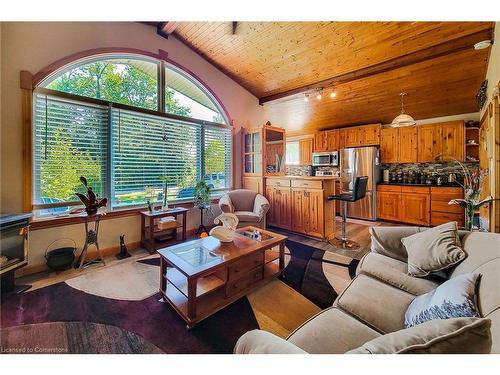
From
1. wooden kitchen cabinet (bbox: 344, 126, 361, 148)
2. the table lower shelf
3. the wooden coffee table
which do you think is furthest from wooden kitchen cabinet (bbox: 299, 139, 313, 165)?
the table lower shelf

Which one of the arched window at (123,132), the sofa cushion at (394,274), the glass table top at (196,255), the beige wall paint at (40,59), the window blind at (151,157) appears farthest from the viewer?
the window blind at (151,157)

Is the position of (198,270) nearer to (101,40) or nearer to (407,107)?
(101,40)

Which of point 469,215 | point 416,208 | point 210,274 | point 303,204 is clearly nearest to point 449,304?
point 469,215

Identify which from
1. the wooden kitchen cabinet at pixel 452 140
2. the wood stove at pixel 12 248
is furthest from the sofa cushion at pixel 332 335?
the wooden kitchen cabinet at pixel 452 140

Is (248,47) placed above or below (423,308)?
above

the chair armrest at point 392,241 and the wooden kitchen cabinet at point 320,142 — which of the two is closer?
the chair armrest at point 392,241

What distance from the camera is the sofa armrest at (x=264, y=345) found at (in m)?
0.76

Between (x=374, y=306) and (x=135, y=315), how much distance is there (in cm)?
176

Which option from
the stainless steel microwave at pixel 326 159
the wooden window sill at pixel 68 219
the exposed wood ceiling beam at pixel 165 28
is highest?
the exposed wood ceiling beam at pixel 165 28

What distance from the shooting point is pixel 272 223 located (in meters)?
4.28

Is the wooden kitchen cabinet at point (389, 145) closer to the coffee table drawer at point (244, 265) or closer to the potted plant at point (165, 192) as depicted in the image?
the coffee table drawer at point (244, 265)

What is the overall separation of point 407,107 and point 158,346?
18.6ft

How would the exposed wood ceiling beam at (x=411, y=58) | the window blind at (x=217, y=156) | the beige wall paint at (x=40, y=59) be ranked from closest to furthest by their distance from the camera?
the beige wall paint at (x=40, y=59) < the exposed wood ceiling beam at (x=411, y=58) < the window blind at (x=217, y=156)
